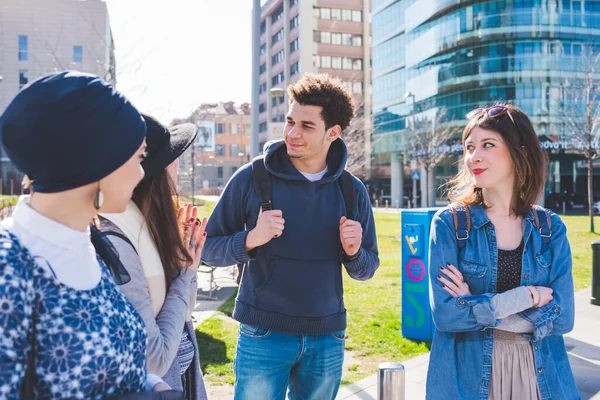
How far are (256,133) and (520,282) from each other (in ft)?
34.4

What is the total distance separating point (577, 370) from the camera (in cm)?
547

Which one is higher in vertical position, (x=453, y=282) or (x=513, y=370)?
(x=453, y=282)

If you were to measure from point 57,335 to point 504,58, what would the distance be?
4685 cm

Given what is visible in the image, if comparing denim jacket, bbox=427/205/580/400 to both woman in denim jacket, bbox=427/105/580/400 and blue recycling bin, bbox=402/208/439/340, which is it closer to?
woman in denim jacket, bbox=427/105/580/400

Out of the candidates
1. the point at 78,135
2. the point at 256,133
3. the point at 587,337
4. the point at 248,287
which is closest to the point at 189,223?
the point at 248,287

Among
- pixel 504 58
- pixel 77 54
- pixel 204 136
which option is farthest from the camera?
pixel 77 54

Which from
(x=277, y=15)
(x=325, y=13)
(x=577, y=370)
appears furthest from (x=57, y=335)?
(x=277, y=15)

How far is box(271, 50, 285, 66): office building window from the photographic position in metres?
75.6

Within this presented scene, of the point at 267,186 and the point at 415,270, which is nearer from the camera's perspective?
the point at 267,186

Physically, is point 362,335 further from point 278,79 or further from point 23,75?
point 278,79

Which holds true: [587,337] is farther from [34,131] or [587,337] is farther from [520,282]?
[34,131]

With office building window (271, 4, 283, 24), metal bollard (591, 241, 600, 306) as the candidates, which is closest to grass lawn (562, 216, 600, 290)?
metal bollard (591, 241, 600, 306)

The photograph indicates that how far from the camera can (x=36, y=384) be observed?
1.25m

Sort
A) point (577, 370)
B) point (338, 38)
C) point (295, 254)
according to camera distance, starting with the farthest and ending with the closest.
Answer: point (338, 38) → point (577, 370) → point (295, 254)
